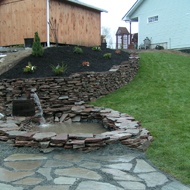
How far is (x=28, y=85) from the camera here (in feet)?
22.1

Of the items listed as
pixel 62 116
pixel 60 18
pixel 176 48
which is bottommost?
pixel 62 116

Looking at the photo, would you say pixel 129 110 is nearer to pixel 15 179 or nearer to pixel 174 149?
pixel 174 149

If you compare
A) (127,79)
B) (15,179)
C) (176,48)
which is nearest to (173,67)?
(127,79)

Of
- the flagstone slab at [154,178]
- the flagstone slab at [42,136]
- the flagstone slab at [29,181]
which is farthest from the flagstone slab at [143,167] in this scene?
the flagstone slab at [42,136]

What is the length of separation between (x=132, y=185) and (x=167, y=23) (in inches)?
651

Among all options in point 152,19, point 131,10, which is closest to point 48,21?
point 152,19

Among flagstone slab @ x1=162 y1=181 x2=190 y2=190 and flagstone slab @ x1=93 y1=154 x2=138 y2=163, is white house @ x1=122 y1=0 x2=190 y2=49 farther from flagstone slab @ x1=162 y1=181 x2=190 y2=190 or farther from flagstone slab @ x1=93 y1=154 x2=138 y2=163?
flagstone slab @ x1=162 y1=181 x2=190 y2=190

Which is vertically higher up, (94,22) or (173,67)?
(94,22)

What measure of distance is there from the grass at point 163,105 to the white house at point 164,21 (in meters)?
5.07

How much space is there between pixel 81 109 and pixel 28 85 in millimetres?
1552

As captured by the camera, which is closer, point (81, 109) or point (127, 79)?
point (81, 109)

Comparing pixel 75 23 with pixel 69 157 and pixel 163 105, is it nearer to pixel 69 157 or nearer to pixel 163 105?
pixel 163 105

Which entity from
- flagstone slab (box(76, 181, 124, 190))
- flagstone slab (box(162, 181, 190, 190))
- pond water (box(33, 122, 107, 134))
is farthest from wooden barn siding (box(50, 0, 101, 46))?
flagstone slab (box(162, 181, 190, 190))

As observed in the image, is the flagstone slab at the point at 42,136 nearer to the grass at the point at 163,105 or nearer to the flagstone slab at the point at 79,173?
the flagstone slab at the point at 79,173
